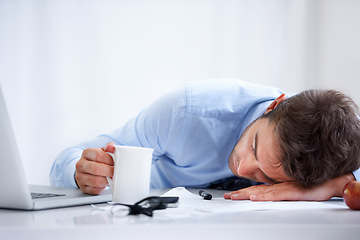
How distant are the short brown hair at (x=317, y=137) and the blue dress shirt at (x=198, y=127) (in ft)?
1.07

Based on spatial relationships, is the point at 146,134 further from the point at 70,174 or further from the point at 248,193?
the point at 248,193

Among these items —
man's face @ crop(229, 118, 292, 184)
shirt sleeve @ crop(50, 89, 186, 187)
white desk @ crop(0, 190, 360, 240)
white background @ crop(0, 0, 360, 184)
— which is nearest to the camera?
white desk @ crop(0, 190, 360, 240)

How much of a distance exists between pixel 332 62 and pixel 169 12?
127cm

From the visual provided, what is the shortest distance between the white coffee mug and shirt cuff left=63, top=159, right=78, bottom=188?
49 cm

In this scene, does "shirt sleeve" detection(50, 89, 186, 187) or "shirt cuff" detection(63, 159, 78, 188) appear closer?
"shirt cuff" detection(63, 159, 78, 188)

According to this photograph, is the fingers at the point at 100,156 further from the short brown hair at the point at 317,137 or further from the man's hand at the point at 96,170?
the short brown hair at the point at 317,137

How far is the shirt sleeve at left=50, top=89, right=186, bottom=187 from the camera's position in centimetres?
141

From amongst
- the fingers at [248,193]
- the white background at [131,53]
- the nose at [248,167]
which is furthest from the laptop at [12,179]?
the white background at [131,53]

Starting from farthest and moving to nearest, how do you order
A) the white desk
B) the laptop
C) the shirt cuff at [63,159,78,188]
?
the shirt cuff at [63,159,78,188] < the laptop < the white desk

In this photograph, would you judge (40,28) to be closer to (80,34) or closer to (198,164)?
(80,34)

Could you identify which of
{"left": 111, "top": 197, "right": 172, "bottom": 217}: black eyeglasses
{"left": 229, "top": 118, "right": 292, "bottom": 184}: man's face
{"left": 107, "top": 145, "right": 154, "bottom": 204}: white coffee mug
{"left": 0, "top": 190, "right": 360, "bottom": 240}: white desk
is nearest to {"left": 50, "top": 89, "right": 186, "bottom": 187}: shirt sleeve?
{"left": 229, "top": 118, "right": 292, "bottom": 184}: man's face

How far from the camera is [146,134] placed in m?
1.50

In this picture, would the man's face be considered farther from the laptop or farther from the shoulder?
A: the laptop

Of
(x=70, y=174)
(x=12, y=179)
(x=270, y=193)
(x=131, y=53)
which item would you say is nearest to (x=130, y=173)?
(x=12, y=179)
